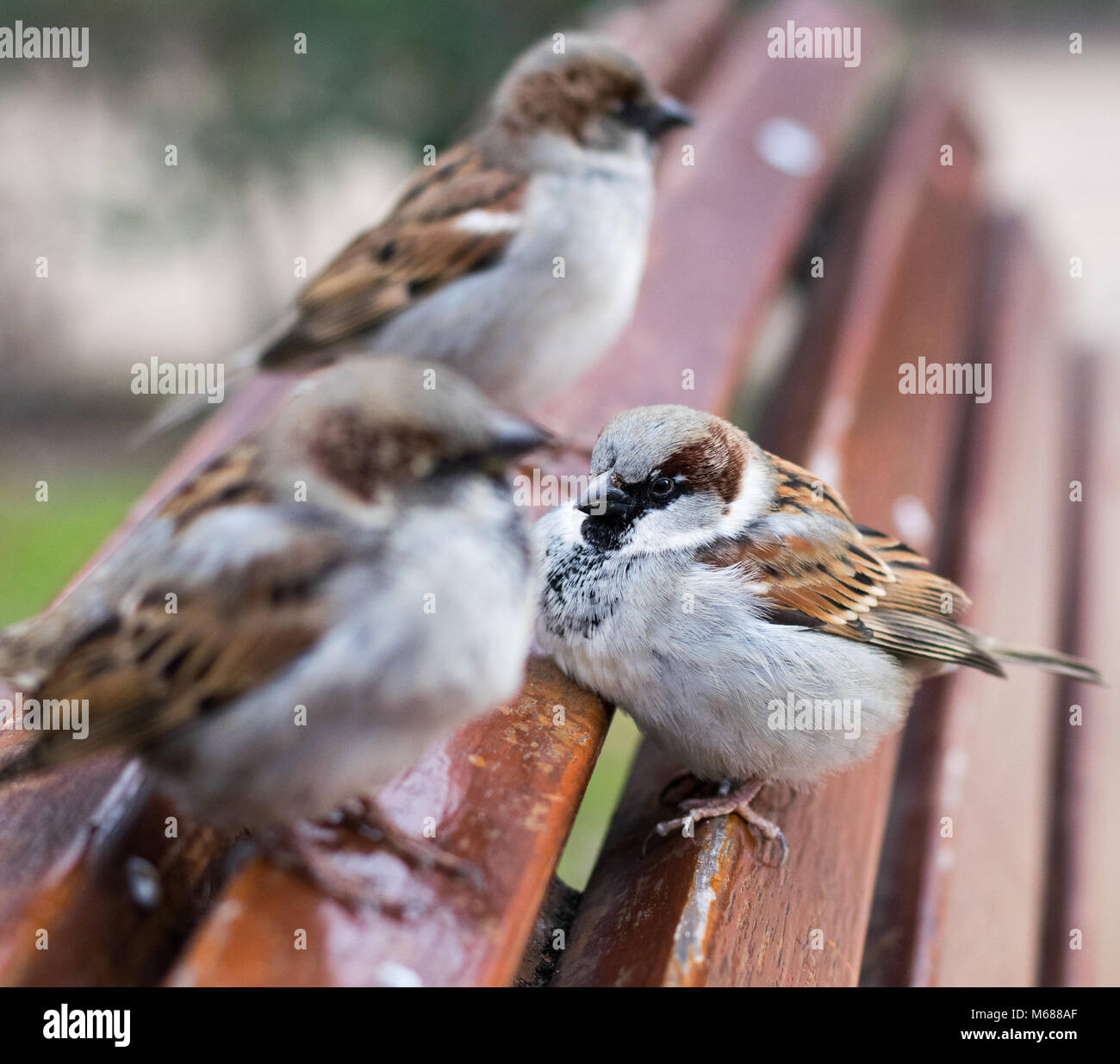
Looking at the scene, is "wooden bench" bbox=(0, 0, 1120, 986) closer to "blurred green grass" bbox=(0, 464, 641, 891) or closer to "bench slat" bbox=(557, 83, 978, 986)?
"bench slat" bbox=(557, 83, 978, 986)

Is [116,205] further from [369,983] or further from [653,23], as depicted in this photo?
[369,983]

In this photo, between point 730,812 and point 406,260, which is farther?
point 406,260

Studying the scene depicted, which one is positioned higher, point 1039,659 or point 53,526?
point 1039,659

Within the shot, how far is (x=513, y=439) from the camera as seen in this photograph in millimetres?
1368

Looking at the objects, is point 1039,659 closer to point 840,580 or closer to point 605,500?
point 840,580

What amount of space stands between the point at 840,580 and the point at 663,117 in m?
1.40

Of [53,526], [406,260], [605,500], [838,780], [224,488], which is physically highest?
[406,260]

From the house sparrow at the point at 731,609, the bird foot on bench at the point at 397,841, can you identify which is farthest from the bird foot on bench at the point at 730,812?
the bird foot on bench at the point at 397,841

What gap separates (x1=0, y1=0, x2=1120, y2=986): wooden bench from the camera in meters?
1.27

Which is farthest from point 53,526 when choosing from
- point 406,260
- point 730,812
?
point 730,812

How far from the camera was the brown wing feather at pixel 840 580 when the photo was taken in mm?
2146

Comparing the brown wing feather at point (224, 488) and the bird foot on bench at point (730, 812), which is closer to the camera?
the brown wing feather at point (224, 488)

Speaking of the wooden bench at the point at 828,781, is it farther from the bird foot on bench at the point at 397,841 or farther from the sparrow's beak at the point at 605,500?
the sparrow's beak at the point at 605,500

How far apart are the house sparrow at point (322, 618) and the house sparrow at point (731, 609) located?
0.62 m
